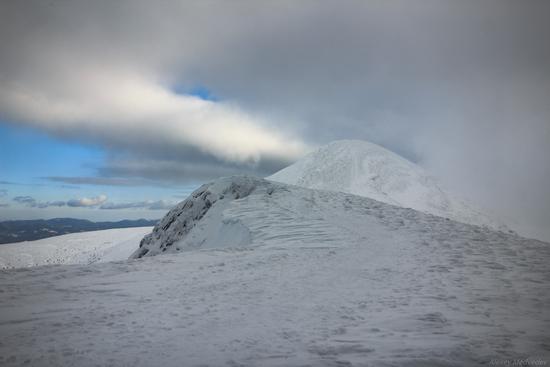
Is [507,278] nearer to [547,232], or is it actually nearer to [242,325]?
[242,325]

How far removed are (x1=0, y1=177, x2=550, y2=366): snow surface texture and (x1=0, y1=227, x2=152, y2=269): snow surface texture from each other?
4832 cm

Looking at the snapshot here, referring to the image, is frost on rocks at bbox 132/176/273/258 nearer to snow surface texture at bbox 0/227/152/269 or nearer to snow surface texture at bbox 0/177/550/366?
snow surface texture at bbox 0/177/550/366

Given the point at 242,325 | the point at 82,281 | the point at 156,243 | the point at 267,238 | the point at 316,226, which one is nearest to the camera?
the point at 242,325

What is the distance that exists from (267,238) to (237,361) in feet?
28.2

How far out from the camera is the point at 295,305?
616 centimetres

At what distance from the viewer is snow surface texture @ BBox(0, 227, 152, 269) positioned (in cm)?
5409

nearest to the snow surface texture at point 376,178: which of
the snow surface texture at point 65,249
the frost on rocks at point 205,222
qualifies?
the frost on rocks at point 205,222

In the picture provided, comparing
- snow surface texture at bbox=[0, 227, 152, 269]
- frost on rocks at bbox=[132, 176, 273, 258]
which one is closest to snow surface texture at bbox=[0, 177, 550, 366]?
frost on rocks at bbox=[132, 176, 273, 258]

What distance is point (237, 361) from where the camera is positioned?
394 centimetres

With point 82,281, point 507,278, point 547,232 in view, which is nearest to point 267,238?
point 82,281

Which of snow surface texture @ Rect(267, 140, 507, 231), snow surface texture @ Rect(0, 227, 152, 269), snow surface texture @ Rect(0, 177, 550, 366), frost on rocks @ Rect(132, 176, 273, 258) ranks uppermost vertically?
snow surface texture @ Rect(267, 140, 507, 231)

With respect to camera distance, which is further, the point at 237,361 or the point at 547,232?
the point at 547,232

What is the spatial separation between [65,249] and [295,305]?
6740 centimetres

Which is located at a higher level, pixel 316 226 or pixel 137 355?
pixel 316 226
